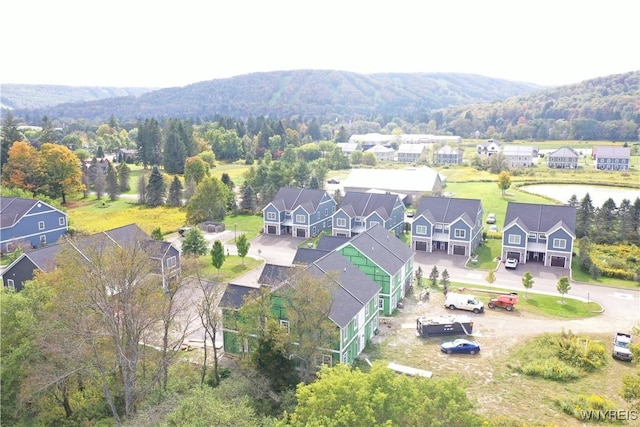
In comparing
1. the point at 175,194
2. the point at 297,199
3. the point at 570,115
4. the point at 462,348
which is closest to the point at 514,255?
the point at 462,348

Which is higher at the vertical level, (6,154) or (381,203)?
(6,154)

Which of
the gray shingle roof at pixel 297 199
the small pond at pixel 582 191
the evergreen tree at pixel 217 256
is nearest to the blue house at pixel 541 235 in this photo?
the gray shingle roof at pixel 297 199

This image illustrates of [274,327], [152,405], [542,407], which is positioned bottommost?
[542,407]

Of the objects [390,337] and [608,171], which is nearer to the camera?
[390,337]

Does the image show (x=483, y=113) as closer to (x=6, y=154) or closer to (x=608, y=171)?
(x=608, y=171)

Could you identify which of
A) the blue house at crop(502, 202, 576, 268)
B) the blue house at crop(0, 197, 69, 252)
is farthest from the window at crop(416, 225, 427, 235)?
the blue house at crop(0, 197, 69, 252)

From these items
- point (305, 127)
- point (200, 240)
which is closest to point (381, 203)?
point (200, 240)
